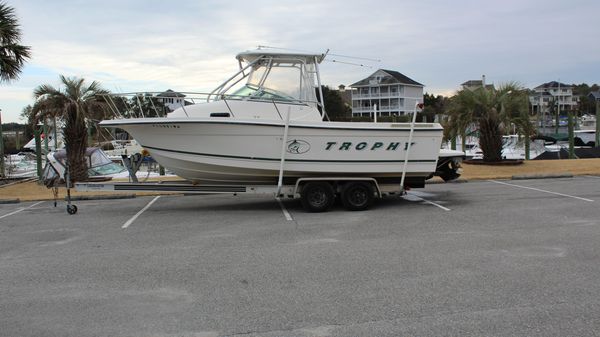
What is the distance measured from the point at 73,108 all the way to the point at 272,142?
26.9 feet

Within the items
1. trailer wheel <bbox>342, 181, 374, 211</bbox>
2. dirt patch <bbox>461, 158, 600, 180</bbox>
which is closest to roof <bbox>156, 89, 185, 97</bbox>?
trailer wheel <bbox>342, 181, 374, 211</bbox>

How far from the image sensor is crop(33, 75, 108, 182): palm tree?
14.8 metres

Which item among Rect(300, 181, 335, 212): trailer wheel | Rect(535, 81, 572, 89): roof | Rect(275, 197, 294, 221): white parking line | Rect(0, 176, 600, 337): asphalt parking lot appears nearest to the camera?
Rect(0, 176, 600, 337): asphalt parking lot

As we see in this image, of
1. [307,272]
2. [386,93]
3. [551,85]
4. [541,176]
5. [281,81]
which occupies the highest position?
[551,85]

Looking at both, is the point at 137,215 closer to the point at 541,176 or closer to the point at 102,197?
the point at 102,197

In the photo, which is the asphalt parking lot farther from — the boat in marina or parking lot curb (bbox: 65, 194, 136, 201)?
parking lot curb (bbox: 65, 194, 136, 201)

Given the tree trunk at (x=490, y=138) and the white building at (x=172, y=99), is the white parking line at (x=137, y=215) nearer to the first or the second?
the white building at (x=172, y=99)

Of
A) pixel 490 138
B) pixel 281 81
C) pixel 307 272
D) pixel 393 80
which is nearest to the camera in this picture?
pixel 307 272

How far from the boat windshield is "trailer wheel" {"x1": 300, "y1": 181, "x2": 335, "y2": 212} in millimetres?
1962

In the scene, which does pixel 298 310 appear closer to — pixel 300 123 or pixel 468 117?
pixel 300 123

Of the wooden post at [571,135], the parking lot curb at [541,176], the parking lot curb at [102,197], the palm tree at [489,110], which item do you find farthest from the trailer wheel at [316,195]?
the wooden post at [571,135]

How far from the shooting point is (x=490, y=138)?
1762cm

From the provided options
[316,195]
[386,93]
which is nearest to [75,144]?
[316,195]

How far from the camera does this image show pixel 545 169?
672 inches
